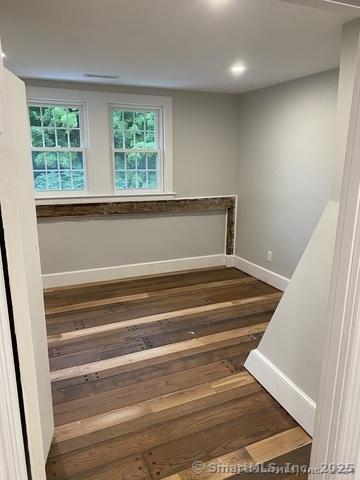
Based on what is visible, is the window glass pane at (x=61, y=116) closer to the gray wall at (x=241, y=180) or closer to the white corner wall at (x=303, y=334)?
the gray wall at (x=241, y=180)

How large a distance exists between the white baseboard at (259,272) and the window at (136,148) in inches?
61.8

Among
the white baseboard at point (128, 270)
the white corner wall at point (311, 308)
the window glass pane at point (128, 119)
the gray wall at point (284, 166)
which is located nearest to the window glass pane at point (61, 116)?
the window glass pane at point (128, 119)

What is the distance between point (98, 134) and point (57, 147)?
50cm

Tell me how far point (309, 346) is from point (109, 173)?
3015mm

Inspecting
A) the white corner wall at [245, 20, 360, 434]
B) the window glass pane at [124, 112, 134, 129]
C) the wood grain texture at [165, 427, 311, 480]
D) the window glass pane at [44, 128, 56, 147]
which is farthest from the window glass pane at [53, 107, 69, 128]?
the wood grain texture at [165, 427, 311, 480]

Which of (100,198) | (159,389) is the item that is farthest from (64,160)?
(159,389)

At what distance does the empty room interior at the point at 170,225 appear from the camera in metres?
1.72

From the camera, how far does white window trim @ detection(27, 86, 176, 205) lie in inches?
147

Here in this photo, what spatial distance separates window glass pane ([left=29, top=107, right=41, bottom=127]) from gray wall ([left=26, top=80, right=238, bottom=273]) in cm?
82

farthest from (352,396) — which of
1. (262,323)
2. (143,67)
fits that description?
(143,67)

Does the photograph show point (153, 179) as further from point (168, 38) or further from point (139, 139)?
point (168, 38)

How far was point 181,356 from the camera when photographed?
268 centimetres

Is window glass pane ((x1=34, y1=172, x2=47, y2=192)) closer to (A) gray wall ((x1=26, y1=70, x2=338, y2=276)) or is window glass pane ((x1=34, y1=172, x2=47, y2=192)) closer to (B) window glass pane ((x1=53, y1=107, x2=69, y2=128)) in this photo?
(A) gray wall ((x1=26, y1=70, x2=338, y2=276))

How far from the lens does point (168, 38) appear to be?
2.26 meters
